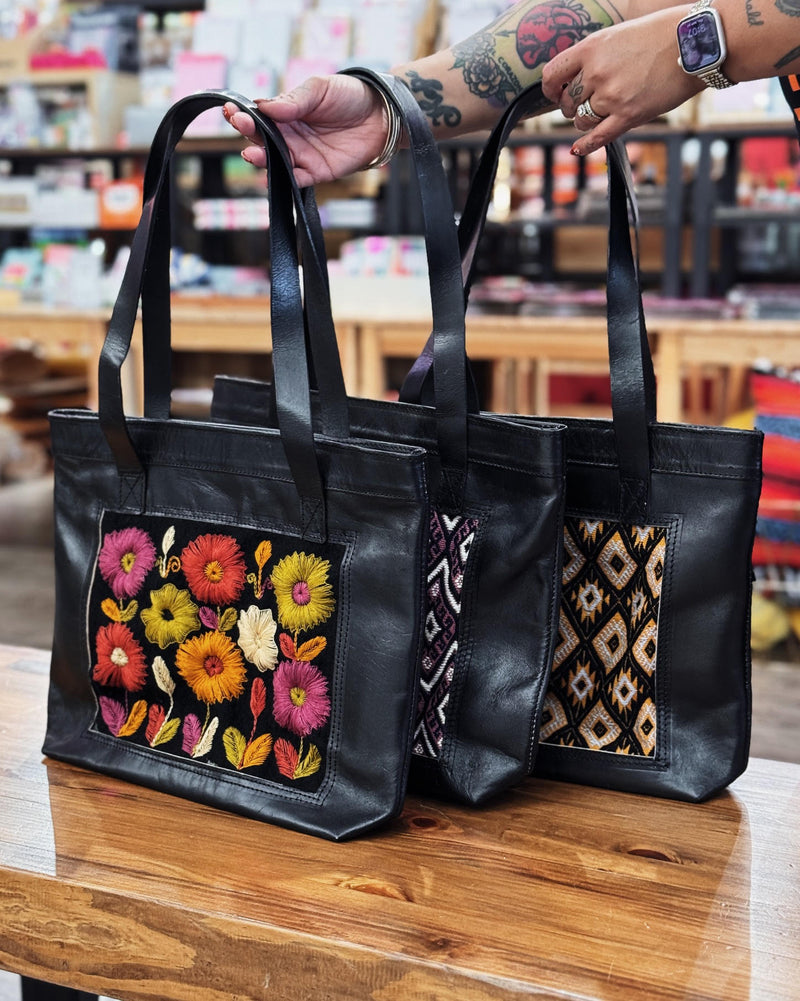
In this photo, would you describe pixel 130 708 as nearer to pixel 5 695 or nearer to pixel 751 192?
pixel 5 695

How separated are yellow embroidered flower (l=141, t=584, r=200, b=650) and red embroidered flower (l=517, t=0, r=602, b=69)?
1.85 ft

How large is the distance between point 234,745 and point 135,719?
0.36 feet

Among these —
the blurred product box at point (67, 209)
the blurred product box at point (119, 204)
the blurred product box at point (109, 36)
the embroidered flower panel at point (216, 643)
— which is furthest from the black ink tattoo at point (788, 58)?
the blurred product box at point (109, 36)

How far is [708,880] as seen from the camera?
77 cm

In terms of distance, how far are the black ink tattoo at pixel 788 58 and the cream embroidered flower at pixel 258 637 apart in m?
0.55

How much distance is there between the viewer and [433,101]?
1019 mm

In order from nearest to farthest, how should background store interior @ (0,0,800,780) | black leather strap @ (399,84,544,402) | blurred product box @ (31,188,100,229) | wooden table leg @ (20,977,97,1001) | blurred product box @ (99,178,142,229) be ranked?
black leather strap @ (399,84,544,402) < wooden table leg @ (20,977,97,1001) < background store interior @ (0,0,800,780) < blurred product box @ (99,178,142,229) < blurred product box @ (31,188,100,229)

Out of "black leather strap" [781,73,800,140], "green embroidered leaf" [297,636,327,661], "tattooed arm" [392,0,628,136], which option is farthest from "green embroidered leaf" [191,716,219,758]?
"black leather strap" [781,73,800,140]

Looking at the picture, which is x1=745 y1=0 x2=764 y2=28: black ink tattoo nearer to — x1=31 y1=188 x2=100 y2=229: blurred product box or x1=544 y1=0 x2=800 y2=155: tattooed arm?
x1=544 y1=0 x2=800 y2=155: tattooed arm

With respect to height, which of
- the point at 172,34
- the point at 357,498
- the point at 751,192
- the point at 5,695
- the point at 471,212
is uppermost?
the point at 172,34

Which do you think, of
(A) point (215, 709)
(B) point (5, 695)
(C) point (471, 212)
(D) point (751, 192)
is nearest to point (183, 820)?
(A) point (215, 709)

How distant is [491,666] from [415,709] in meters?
0.08

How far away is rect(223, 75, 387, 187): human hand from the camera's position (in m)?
0.94

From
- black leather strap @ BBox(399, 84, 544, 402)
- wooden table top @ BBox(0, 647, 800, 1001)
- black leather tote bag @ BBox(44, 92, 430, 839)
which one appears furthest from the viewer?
black leather strap @ BBox(399, 84, 544, 402)
